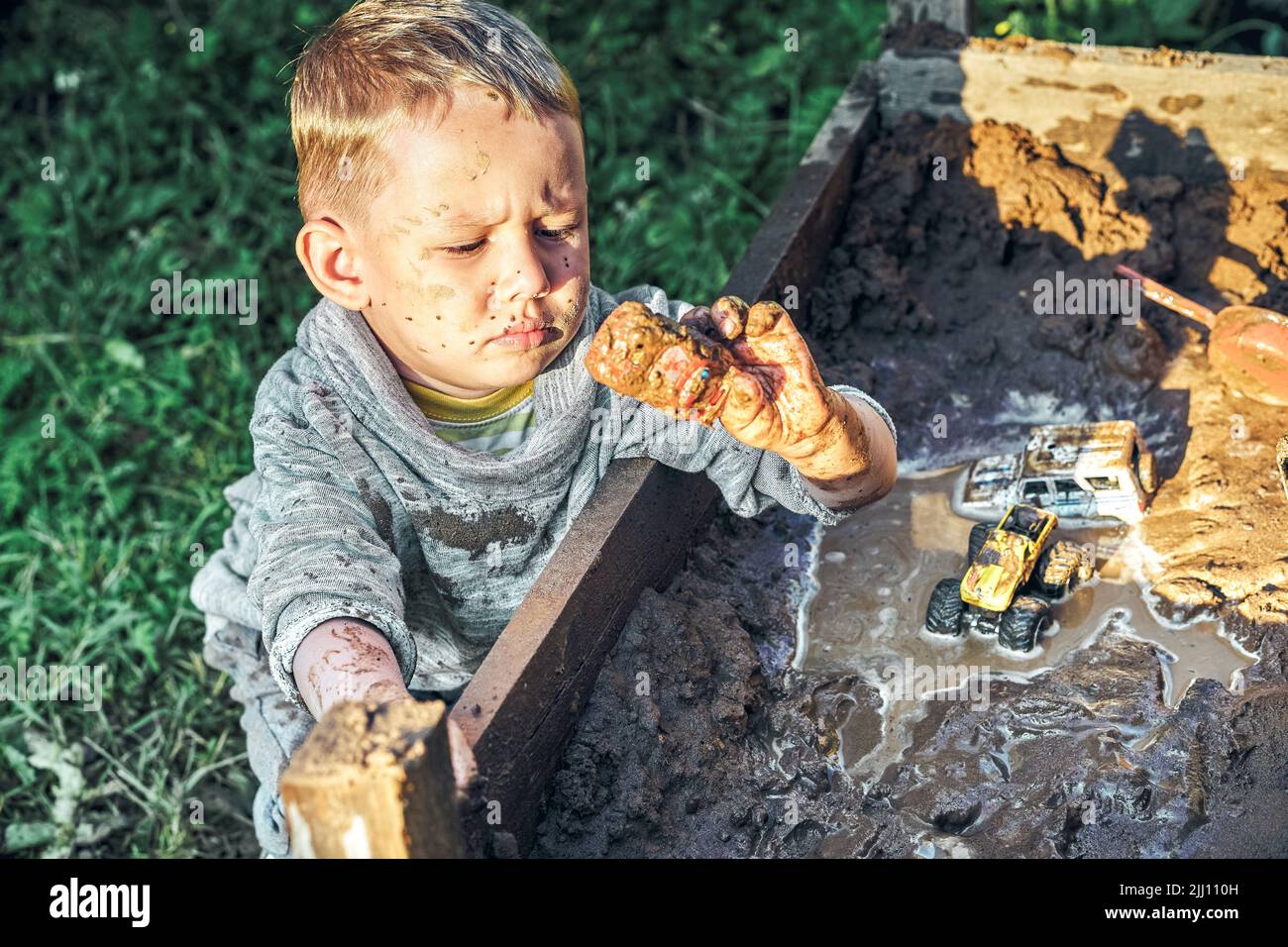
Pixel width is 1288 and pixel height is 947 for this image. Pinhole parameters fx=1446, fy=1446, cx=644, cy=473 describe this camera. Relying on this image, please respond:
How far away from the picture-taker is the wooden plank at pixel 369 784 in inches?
63.5

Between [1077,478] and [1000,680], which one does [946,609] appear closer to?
[1000,680]

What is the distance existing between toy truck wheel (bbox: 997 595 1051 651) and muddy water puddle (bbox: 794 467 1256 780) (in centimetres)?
2

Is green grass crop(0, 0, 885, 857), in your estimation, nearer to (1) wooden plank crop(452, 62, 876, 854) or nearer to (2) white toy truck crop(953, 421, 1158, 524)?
(1) wooden plank crop(452, 62, 876, 854)

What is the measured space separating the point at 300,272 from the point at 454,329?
2.64 meters

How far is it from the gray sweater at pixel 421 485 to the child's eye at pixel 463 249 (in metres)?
0.29

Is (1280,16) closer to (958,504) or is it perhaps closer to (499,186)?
(958,504)

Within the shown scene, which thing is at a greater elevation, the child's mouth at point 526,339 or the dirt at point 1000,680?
the child's mouth at point 526,339

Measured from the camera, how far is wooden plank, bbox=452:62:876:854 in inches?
85.4

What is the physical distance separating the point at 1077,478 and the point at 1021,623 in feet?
1.37

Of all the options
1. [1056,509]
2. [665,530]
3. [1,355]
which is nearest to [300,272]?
[1,355]

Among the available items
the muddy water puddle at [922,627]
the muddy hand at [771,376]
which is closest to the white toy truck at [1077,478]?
the muddy water puddle at [922,627]

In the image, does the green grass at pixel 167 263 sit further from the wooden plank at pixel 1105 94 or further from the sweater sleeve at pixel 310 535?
the sweater sleeve at pixel 310 535

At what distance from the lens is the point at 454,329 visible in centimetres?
229

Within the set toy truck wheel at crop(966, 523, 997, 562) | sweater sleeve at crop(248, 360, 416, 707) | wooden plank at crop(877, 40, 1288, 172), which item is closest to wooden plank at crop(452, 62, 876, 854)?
sweater sleeve at crop(248, 360, 416, 707)
